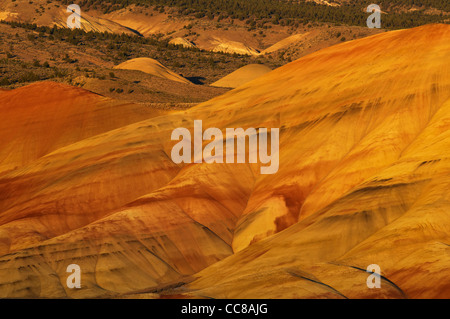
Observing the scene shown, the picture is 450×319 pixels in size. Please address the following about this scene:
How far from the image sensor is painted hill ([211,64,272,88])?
383ft

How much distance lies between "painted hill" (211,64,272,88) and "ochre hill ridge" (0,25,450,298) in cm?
4774

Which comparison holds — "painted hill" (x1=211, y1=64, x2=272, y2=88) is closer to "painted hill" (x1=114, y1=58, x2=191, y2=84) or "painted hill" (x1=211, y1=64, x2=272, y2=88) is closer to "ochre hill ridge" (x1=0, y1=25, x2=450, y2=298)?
"painted hill" (x1=114, y1=58, x2=191, y2=84)

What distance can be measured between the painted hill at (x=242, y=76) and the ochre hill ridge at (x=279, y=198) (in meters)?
47.7

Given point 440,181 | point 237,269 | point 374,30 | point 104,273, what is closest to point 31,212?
point 104,273

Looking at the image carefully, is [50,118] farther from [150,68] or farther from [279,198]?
[150,68]

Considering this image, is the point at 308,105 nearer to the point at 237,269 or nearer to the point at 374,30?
the point at 237,269

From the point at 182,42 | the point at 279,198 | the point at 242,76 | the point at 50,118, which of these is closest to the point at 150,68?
the point at 242,76

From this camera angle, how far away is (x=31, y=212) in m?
54.9

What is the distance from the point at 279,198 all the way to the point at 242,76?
2700 inches

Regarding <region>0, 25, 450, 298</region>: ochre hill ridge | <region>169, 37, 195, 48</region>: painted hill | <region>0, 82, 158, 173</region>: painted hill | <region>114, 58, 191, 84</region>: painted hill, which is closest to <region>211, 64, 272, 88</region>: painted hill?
<region>114, 58, 191, 84</region>: painted hill

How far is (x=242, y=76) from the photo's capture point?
11900 cm

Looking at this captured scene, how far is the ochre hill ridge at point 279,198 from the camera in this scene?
39.0 m

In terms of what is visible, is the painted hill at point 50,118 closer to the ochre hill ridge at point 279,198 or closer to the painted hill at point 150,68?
the ochre hill ridge at point 279,198

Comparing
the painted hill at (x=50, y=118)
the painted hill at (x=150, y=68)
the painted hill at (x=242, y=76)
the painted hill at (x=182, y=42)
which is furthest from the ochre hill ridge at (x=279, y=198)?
the painted hill at (x=182, y=42)
